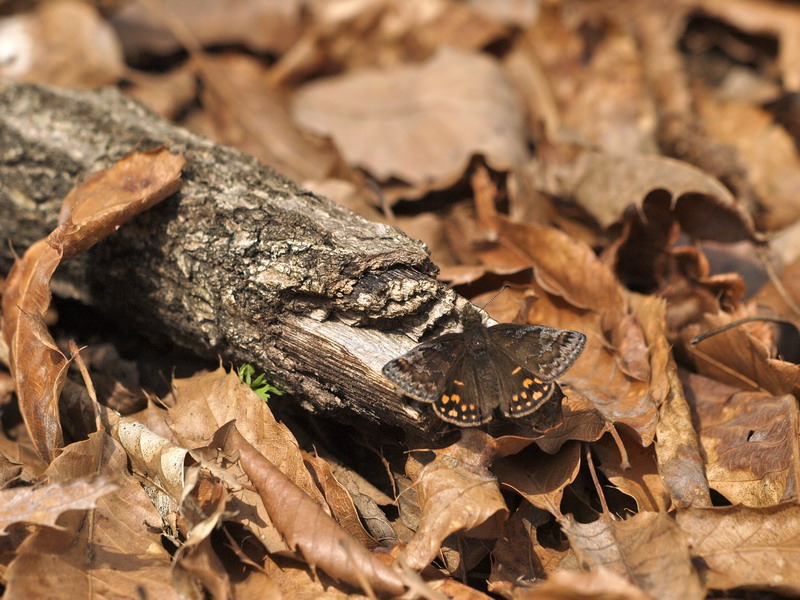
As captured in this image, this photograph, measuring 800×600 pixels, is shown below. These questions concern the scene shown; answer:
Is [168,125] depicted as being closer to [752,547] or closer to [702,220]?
[702,220]

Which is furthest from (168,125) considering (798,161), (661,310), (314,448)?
(798,161)

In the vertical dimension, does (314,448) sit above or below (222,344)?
below

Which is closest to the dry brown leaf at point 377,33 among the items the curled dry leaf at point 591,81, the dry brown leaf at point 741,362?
the curled dry leaf at point 591,81

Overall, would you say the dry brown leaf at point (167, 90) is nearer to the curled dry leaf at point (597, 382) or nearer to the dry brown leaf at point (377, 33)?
the dry brown leaf at point (377, 33)

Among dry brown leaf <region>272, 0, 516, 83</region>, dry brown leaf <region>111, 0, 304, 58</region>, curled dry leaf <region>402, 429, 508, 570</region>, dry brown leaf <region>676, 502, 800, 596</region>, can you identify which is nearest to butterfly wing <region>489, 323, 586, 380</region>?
curled dry leaf <region>402, 429, 508, 570</region>

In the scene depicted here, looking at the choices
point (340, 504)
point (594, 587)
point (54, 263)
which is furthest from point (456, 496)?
point (54, 263)
